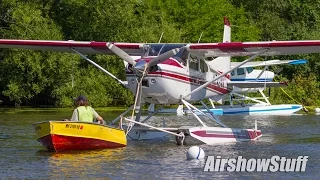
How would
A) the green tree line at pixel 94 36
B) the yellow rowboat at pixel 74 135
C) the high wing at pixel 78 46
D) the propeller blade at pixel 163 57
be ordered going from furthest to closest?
1. the green tree line at pixel 94 36
2. the high wing at pixel 78 46
3. the propeller blade at pixel 163 57
4. the yellow rowboat at pixel 74 135

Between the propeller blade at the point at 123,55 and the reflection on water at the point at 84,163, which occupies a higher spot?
the propeller blade at the point at 123,55

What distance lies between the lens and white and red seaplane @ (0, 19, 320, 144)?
18.1 m

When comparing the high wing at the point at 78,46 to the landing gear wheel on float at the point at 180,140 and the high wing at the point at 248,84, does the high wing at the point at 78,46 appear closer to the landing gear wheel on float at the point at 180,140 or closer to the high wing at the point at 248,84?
the landing gear wheel on float at the point at 180,140

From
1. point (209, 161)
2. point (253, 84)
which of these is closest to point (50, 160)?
point (209, 161)

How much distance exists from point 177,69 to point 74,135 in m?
3.41

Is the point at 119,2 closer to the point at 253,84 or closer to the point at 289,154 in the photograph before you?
the point at 253,84

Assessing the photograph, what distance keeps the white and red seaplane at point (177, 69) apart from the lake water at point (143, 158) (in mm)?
518

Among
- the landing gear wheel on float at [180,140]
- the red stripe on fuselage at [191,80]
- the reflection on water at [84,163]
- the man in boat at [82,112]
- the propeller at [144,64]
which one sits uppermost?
the propeller at [144,64]

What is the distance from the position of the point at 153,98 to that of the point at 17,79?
66.8ft

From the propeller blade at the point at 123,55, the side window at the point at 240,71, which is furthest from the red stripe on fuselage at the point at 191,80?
the side window at the point at 240,71

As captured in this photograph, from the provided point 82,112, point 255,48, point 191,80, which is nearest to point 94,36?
point 191,80

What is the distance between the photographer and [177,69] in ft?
61.4

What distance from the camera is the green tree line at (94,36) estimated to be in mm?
37812

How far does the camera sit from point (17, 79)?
37.8 meters
